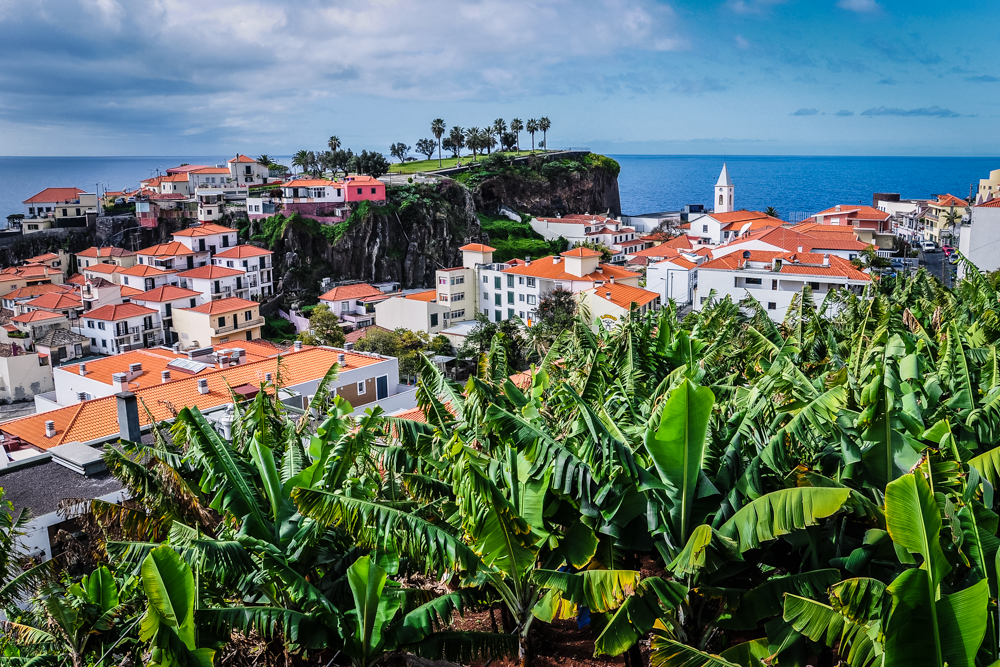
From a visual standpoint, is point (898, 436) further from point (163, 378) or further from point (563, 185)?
point (563, 185)

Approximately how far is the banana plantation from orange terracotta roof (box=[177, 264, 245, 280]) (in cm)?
6365

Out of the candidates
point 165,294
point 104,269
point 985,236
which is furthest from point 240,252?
point 985,236

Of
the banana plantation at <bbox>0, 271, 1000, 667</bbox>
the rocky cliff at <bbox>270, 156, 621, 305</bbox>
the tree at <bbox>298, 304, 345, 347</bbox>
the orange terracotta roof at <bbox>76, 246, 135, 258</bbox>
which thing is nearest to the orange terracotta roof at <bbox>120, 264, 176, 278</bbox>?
the orange terracotta roof at <bbox>76, 246, 135, 258</bbox>

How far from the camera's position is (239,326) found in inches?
2486

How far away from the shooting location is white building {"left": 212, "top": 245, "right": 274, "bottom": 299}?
240ft

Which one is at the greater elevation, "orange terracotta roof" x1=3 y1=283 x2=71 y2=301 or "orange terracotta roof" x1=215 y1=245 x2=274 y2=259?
"orange terracotta roof" x1=215 y1=245 x2=274 y2=259

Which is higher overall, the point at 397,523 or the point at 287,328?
the point at 397,523

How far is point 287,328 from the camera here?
7094 centimetres

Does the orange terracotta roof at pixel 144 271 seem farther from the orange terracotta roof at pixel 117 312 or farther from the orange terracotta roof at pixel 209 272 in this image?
the orange terracotta roof at pixel 117 312

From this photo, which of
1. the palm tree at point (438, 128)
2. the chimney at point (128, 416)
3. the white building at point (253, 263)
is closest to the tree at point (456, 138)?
the palm tree at point (438, 128)

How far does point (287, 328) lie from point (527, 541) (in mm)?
66706

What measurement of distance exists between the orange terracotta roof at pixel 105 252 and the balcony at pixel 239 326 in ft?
59.5

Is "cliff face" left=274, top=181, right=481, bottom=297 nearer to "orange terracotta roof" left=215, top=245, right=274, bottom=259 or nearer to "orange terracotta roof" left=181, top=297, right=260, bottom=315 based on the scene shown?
"orange terracotta roof" left=215, top=245, right=274, bottom=259

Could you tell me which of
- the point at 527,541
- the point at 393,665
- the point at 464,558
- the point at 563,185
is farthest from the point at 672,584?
the point at 563,185
